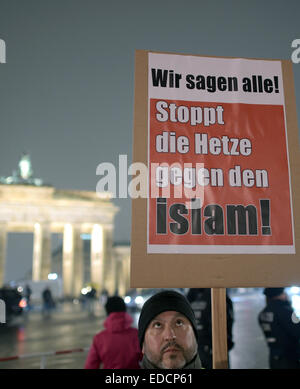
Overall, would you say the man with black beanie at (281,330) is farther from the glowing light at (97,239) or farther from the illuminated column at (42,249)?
the glowing light at (97,239)

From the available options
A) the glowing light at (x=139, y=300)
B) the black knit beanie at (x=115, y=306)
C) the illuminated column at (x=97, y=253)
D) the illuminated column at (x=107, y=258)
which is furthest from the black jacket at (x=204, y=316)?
the illuminated column at (x=97, y=253)

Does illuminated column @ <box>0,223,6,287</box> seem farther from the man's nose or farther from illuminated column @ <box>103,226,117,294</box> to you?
the man's nose

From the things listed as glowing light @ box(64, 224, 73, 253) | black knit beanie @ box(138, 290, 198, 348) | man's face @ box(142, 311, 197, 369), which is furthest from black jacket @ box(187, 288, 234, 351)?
glowing light @ box(64, 224, 73, 253)

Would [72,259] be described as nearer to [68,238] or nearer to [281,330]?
[68,238]

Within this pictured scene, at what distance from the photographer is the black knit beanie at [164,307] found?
2.69 metres

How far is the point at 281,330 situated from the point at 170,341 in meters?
3.91

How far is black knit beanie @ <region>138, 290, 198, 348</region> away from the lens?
106 inches

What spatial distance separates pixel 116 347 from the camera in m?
3.83

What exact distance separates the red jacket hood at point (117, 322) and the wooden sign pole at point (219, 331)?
136cm

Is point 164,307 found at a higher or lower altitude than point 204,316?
higher

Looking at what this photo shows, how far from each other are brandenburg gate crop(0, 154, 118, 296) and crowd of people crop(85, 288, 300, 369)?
183 ft

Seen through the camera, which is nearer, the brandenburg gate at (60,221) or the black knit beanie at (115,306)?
the black knit beanie at (115,306)

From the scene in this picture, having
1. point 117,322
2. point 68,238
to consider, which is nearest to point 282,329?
point 117,322

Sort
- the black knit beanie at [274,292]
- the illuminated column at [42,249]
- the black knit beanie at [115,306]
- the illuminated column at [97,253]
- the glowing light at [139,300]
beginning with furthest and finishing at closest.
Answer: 1. the illuminated column at [97,253]
2. the illuminated column at [42,249]
3. the glowing light at [139,300]
4. the black knit beanie at [274,292]
5. the black knit beanie at [115,306]
